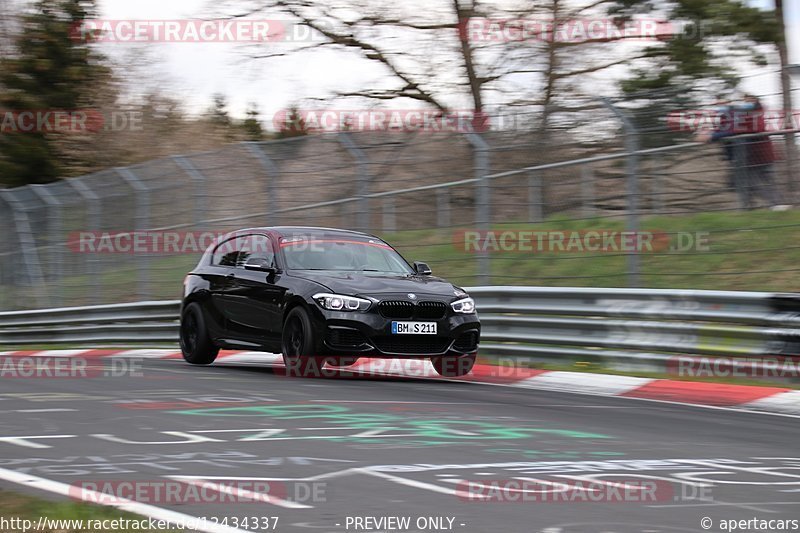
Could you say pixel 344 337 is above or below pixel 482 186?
below

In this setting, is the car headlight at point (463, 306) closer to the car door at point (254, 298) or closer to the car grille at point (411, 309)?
the car grille at point (411, 309)

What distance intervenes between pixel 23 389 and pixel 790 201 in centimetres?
→ 728

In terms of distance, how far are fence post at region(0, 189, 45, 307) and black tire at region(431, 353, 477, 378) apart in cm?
1249

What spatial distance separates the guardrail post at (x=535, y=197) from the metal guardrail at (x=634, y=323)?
780 mm

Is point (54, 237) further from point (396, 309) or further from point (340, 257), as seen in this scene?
point (396, 309)

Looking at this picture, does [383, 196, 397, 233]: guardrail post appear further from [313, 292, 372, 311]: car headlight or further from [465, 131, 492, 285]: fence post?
[313, 292, 372, 311]: car headlight

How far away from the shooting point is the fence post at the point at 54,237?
69.9 feet

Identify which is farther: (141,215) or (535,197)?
(141,215)

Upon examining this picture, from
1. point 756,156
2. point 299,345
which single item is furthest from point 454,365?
point 756,156

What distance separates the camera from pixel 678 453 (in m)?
6.83

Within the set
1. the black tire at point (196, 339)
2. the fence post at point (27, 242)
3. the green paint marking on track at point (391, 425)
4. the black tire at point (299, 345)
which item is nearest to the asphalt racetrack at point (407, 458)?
the green paint marking on track at point (391, 425)

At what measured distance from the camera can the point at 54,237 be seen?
21.7m

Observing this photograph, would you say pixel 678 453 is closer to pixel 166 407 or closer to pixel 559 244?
pixel 166 407

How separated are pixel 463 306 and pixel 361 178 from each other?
147 inches
